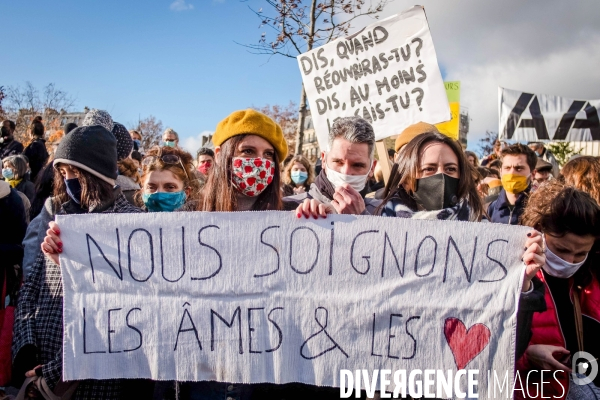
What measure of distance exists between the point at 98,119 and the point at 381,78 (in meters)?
2.50

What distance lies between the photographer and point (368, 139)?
2596mm

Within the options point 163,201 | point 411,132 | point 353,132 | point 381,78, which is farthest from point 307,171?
point 353,132

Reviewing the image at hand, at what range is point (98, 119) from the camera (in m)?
3.63

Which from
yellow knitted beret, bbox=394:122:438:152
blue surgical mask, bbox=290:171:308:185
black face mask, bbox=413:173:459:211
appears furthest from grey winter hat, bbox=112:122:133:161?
blue surgical mask, bbox=290:171:308:185

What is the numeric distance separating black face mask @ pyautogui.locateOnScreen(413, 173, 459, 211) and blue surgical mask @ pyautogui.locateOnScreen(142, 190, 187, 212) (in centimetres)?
162

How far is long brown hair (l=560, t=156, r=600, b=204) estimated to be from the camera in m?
3.50

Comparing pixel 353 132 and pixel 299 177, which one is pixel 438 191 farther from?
pixel 299 177

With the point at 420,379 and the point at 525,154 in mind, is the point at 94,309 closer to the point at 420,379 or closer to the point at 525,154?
the point at 420,379

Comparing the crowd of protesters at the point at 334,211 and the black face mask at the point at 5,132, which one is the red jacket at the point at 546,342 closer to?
the crowd of protesters at the point at 334,211

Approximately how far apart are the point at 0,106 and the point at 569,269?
22.4 meters

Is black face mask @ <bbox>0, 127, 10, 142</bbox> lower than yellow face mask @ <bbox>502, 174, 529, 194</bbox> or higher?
higher

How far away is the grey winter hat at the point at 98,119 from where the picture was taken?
142 inches

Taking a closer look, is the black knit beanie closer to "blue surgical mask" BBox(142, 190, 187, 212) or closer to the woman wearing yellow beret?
the woman wearing yellow beret

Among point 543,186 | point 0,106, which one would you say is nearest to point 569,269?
point 543,186
